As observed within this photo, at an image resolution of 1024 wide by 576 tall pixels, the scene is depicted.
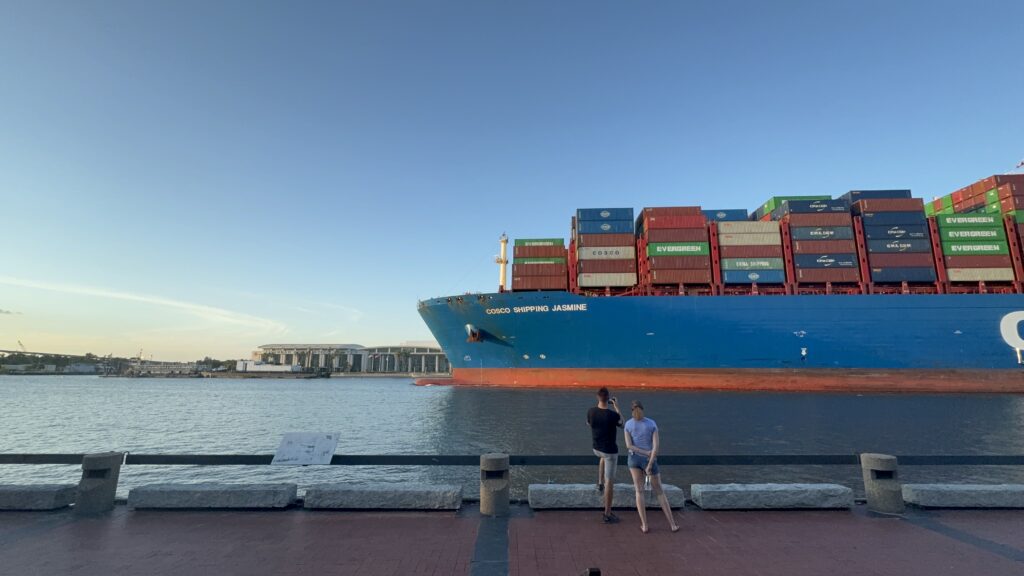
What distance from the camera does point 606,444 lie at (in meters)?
6.02

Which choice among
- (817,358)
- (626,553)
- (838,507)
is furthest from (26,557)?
(817,358)

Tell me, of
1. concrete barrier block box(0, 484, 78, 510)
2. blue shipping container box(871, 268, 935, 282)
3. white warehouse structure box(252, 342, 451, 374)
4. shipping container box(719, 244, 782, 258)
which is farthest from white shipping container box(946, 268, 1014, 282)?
white warehouse structure box(252, 342, 451, 374)

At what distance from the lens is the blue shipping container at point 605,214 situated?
4194 centimetres

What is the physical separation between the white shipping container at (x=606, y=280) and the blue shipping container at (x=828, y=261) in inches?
555

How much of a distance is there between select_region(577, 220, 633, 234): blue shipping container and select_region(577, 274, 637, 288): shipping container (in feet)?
14.7

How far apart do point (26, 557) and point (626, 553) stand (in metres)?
6.40

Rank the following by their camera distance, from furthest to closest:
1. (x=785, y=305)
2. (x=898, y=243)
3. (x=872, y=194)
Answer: (x=872, y=194)
(x=898, y=243)
(x=785, y=305)

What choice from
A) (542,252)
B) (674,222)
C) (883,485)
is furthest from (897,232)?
(883,485)

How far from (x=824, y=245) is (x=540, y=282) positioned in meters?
25.0

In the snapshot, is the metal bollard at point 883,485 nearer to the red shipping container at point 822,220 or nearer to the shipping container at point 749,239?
the shipping container at point 749,239

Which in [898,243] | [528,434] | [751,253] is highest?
[898,243]

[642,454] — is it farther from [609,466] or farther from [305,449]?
[305,449]

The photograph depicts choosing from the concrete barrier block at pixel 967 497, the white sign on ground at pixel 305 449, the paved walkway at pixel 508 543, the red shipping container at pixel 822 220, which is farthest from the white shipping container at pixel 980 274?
the white sign on ground at pixel 305 449

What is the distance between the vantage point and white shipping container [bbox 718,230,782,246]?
38.0 meters
